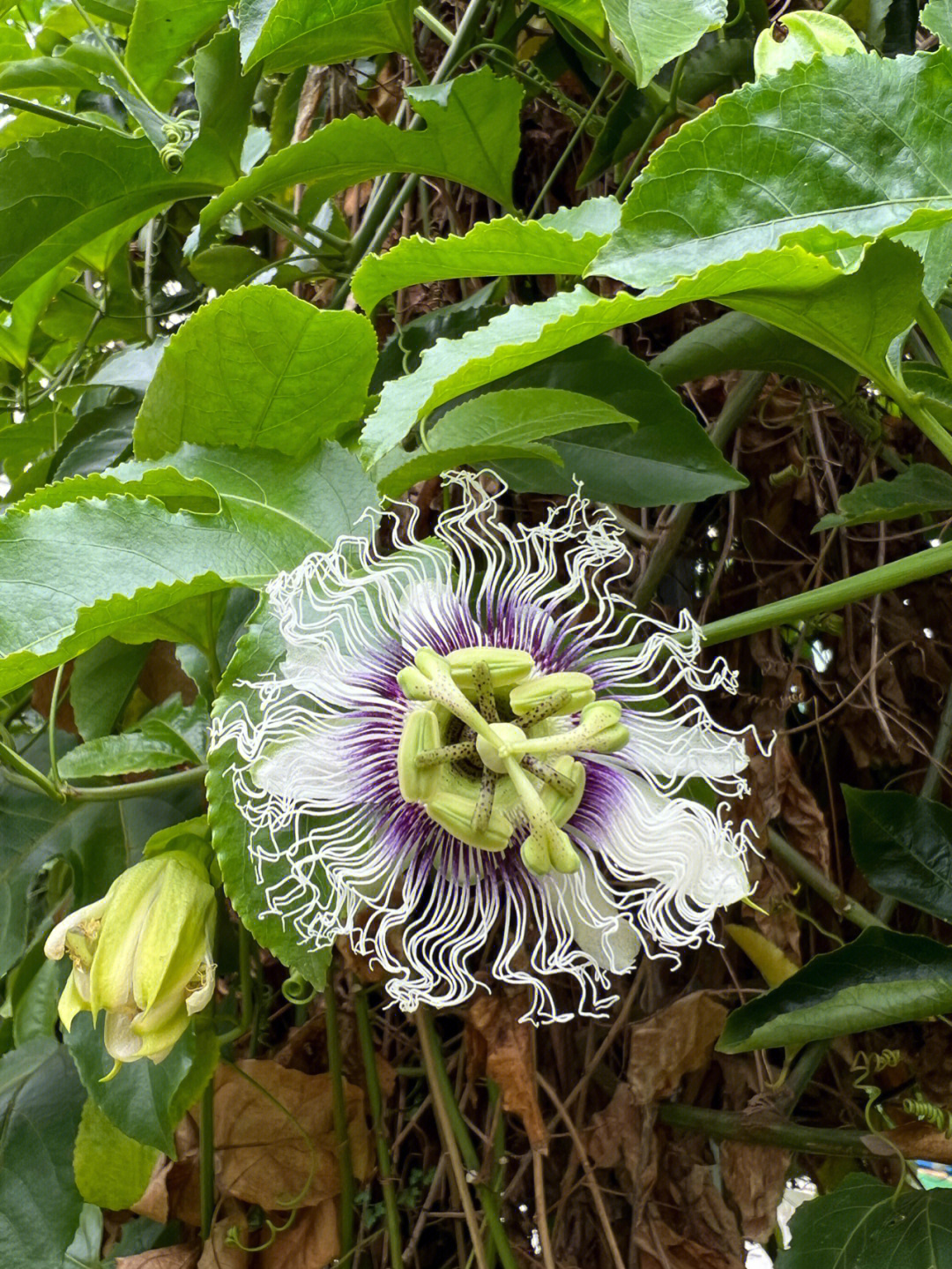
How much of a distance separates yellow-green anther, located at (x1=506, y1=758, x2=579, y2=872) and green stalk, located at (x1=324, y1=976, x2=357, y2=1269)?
1.49 ft

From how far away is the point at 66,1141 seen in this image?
880 millimetres

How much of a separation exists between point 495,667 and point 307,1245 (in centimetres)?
62

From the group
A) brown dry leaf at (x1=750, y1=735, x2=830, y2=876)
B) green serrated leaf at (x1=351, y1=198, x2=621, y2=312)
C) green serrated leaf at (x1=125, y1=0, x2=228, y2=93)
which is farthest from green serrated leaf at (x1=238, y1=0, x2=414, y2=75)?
brown dry leaf at (x1=750, y1=735, x2=830, y2=876)

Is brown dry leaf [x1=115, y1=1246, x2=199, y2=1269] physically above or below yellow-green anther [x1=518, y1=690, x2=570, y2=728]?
below

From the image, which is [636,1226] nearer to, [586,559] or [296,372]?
[586,559]

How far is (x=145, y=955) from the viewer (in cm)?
63

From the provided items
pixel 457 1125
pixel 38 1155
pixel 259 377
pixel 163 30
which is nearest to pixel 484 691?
pixel 259 377

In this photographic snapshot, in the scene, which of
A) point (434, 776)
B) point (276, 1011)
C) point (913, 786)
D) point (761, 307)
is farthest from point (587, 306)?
point (276, 1011)

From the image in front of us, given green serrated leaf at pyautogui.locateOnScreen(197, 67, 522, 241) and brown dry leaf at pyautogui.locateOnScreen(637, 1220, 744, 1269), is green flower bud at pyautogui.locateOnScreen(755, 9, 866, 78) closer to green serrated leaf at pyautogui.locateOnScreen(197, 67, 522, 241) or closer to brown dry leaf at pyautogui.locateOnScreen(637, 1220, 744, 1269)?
green serrated leaf at pyautogui.locateOnScreen(197, 67, 522, 241)

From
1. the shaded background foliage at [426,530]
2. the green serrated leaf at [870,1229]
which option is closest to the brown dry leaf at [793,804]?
the shaded background foliage at [426,530]

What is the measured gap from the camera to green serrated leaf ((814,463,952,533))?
30.6 inches

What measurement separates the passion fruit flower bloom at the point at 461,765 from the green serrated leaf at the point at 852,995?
0.14 m

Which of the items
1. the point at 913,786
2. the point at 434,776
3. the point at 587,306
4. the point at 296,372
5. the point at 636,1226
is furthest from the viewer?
the point at 913,786

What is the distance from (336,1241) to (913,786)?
61cm
